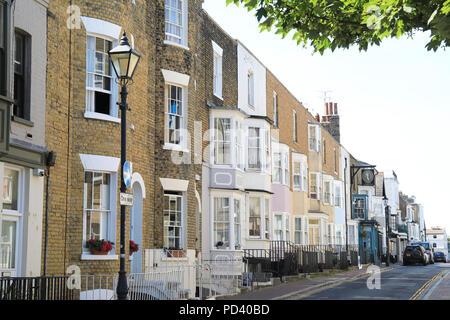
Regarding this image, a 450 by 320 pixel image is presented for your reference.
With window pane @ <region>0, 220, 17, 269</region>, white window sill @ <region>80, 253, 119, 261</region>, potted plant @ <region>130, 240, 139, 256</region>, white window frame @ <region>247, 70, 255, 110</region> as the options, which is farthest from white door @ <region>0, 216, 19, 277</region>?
white window frame @ <region>247, 70, 255, 110</region>

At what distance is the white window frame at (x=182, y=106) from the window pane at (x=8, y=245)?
7.30 metres

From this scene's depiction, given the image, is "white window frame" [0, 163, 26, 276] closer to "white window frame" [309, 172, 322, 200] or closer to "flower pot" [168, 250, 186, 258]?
"flower pot" [168, 250, 186, 258]

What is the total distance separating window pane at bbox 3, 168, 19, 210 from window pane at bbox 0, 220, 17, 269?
36 cm

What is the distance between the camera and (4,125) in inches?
462

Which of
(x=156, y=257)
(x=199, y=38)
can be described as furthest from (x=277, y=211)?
(x=156, y=257)

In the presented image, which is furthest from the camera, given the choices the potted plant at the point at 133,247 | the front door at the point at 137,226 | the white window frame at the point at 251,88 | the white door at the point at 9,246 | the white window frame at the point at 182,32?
the white window frame at the point at 251,88

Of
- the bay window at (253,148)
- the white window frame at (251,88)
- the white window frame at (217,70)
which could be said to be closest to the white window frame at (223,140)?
the white window frame at (217,70)

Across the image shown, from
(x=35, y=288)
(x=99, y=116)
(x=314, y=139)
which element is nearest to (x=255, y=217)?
(x=99, y=116)

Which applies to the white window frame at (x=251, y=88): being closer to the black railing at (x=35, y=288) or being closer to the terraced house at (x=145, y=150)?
the terraced house at (x=145, y=150)

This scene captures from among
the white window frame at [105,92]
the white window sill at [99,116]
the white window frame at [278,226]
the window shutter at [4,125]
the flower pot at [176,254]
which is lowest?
the flower pot at [176,254]

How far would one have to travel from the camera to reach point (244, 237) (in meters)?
26.5

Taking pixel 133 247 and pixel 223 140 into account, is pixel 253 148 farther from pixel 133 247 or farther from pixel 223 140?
pixel 133 247

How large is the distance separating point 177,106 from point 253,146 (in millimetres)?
7243

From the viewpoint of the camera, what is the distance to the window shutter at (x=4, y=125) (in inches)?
459
